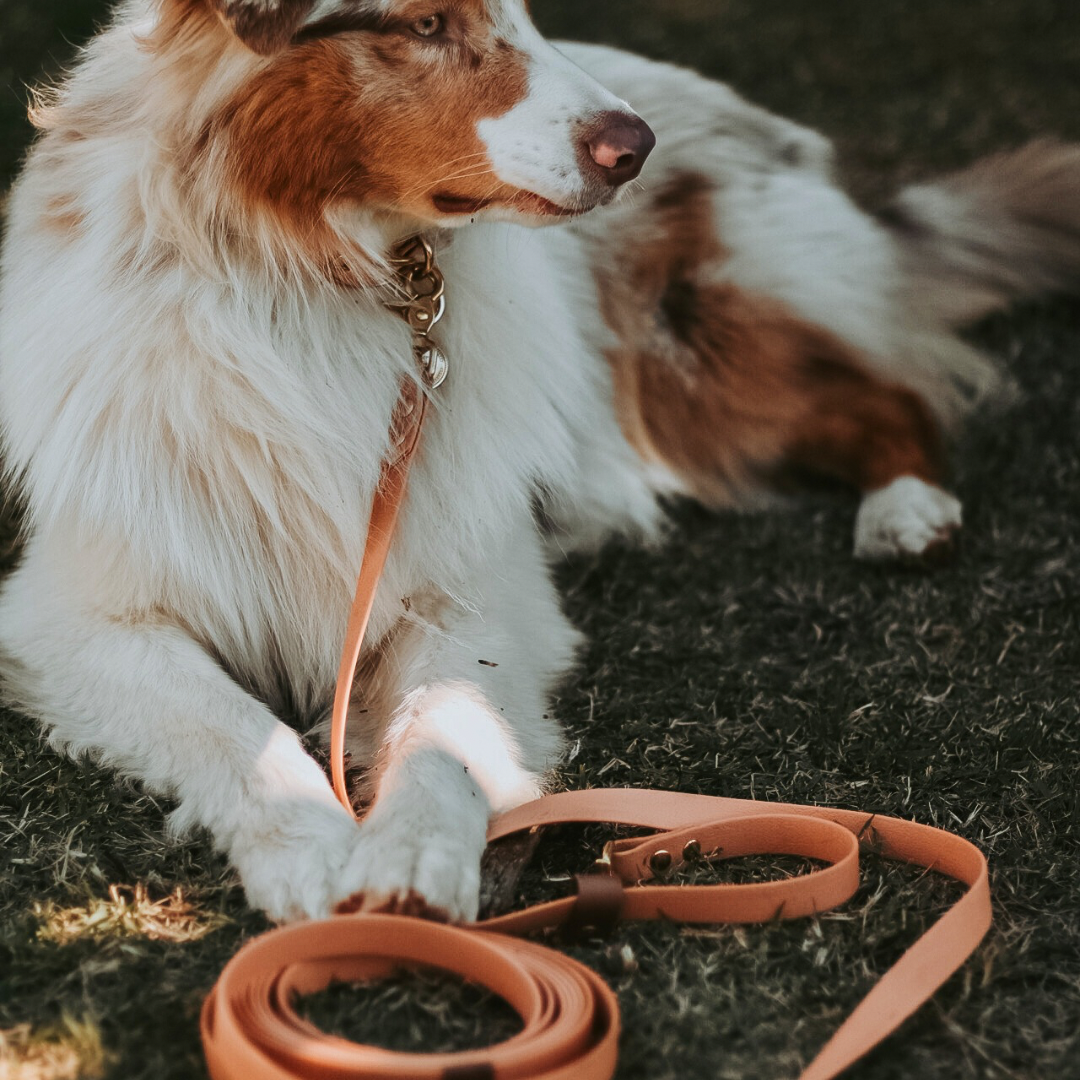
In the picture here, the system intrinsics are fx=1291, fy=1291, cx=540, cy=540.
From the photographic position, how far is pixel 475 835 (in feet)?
6.57

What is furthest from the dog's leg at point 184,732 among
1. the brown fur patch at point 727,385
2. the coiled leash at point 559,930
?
the brown fur patch at point 727,385

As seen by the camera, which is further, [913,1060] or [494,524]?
[494,524]

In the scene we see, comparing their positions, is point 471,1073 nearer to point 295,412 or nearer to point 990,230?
point 295,412

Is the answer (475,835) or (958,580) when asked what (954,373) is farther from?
(475,835)

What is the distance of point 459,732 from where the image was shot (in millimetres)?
2289

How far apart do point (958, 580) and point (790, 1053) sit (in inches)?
71.6

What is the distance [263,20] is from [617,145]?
2.05ft

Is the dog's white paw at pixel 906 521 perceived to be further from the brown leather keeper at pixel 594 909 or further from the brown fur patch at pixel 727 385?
the brown leather keeper at pixel 594 909

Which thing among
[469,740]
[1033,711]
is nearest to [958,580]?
[1033,711]

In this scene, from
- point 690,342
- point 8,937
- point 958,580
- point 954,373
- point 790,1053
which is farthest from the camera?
point 954,373

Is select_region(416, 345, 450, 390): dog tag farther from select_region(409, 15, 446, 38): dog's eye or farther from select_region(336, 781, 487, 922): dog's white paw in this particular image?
select_region(336, 781, 487, 922): dog's white paw

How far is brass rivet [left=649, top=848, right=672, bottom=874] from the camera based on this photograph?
2082mm

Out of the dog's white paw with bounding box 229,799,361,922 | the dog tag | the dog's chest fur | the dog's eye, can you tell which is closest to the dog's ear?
the dog's eye

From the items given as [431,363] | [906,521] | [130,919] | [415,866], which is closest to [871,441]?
[906,521]
